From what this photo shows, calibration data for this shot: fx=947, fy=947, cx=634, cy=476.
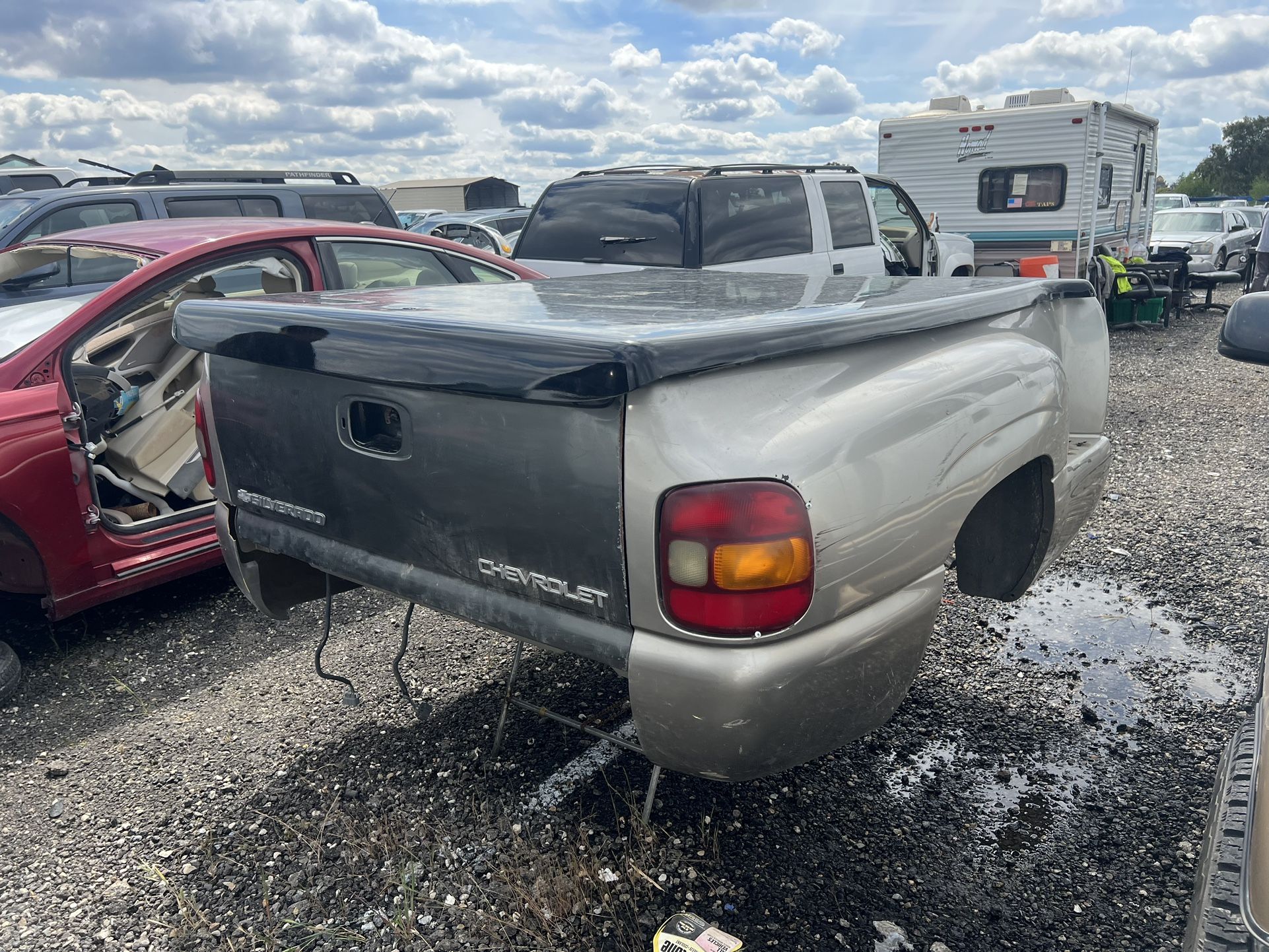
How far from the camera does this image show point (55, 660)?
3887 mm

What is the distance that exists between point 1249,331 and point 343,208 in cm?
811

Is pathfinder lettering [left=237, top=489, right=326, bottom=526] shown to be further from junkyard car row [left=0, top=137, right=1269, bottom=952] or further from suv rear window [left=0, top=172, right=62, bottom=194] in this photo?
suv rear window [left=0, top=172, right=62, bottom=194]

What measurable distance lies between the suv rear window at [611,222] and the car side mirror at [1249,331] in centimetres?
458

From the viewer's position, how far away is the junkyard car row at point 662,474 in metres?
1.84

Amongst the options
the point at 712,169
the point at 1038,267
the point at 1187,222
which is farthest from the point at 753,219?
the point at 1187,222

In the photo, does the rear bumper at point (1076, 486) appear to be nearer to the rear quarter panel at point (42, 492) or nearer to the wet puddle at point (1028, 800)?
the wet puddle at point (1028, 800)

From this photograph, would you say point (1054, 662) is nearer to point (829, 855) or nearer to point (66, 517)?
point (829, 855)

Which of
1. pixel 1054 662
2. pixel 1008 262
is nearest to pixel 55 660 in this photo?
pixel 1054 662

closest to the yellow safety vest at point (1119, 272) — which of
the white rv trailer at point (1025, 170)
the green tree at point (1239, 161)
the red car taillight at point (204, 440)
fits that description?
the white rv trailer at point (1025, 170)

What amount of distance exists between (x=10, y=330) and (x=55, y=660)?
1.42m

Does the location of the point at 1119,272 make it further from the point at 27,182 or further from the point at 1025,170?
the point at 27,182

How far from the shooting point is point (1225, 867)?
146 centimetres

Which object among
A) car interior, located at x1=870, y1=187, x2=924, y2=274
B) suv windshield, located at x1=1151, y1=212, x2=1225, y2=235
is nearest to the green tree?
suv windshield, located at x1=1151, y1=212, x2=1225, y2=235

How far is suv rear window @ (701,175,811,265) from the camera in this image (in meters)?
6.75
